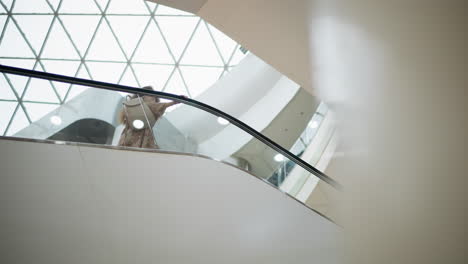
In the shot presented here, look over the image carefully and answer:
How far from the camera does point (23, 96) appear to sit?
738 centimetres

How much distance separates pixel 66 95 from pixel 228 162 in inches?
124

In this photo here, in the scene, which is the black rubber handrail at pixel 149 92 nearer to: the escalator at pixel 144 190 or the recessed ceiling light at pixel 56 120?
the escalator at pixel 144 190

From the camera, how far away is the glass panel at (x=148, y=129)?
22.3 feet

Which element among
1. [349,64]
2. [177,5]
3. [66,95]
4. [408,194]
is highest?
[177,5]

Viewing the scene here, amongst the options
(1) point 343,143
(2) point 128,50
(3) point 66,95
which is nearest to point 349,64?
(1) point 343,143

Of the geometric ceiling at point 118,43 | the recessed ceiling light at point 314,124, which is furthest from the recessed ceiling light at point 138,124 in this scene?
the geometric ceiling at point 118,43

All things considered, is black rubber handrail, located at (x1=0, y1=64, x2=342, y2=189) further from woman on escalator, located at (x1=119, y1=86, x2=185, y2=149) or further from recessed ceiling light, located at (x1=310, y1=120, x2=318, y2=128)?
recessed ceiling light, located at (x1=310, y1=120, x2=318, y2=128)

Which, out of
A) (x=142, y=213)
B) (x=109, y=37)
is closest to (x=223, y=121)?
(x=142, y=213)

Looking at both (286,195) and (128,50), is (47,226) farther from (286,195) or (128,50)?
(128,50)

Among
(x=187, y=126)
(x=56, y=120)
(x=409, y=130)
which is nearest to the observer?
(x=409, y=130)

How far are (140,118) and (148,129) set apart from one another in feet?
0.96

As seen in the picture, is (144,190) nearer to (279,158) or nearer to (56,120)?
(56,120)

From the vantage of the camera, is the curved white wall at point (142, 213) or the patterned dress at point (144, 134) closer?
the curved white wall at point (142, 213)

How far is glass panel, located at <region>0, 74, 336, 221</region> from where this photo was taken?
6801 mm
